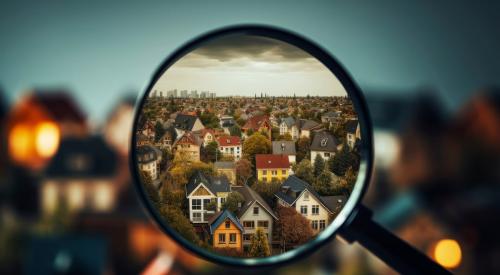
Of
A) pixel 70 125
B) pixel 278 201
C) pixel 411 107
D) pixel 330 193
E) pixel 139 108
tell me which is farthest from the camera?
pixel 411 107

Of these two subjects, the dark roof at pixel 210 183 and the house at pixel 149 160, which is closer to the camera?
the house at pixel 149 160

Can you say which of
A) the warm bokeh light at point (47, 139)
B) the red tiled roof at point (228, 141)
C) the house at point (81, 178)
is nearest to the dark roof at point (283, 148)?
the red tiled roof at point (228, 141)

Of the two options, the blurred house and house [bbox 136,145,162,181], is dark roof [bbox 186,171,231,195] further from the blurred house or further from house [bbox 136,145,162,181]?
the blurred house

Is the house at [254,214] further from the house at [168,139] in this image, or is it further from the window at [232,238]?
the house at [168,139]

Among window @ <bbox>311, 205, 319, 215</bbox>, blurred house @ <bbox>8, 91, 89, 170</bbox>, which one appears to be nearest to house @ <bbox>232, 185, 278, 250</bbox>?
window @ <bbox>311, 205, 319, 215</bbox>

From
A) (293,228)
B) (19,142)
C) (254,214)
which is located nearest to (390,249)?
(293,228)

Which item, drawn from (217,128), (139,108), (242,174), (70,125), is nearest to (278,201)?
(242,174)

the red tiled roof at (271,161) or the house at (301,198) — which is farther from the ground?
the red tiled roof at (271,161)

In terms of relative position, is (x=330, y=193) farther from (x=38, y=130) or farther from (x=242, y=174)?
(x=38, y=130)
